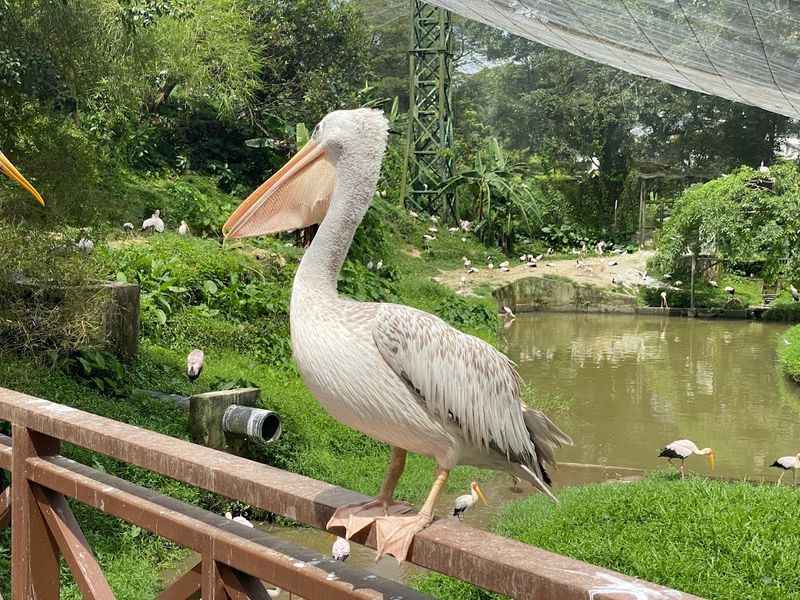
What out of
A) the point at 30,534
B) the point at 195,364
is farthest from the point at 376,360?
the point at 195,364

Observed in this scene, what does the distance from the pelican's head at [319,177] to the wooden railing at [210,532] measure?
1.60ft

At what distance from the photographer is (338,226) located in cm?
186

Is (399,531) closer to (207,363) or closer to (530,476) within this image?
(530,476)

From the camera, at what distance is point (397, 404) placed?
66.6 inches

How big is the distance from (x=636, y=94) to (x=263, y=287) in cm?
1939

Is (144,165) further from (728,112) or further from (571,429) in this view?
(728,112)

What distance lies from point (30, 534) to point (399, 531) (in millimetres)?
1127

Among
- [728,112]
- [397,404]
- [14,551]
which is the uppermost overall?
[728,112]

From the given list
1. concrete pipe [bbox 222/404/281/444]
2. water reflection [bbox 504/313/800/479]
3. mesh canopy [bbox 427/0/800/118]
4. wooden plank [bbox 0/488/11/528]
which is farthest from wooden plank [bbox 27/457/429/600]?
water reflection [bbox 504/313/800/479]

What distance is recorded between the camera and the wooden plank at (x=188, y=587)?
6.00 feet

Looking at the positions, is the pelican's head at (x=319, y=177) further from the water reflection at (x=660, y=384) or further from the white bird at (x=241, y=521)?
the water reflection at (x=660, y=384)

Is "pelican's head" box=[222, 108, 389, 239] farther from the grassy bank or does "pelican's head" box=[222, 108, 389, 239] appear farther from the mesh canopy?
the mesh canopy

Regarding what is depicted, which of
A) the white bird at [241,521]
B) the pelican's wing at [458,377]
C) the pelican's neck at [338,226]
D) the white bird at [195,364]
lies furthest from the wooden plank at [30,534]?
the white bird at [195,364]

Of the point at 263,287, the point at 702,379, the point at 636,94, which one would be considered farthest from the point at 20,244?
the point at 636,94
